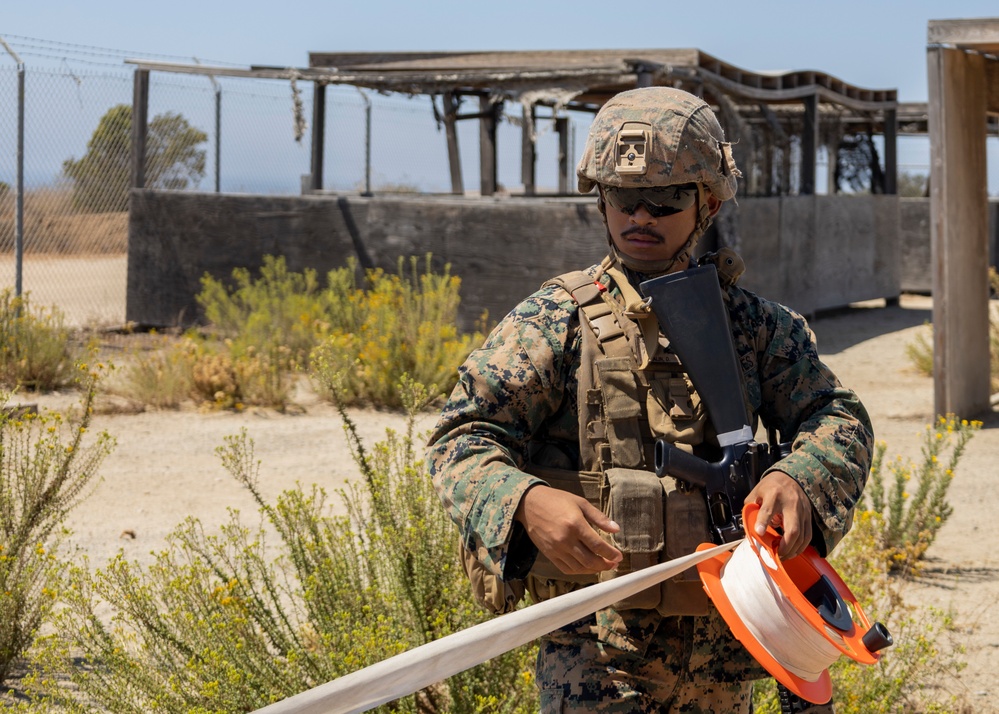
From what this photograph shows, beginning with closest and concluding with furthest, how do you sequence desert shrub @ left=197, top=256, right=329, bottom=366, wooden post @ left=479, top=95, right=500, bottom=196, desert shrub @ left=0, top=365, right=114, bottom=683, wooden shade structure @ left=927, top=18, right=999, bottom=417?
1. desert shrub @ left=0, top=365, right=114, bottom=683
2. wooden shade structure @ left=927, top=18, right=999, bottom=417
3. desert shrub @ left=197, top=256, right=329, bottom=366
4. wooden post @ left=479, top=95, right=500, bottom=196

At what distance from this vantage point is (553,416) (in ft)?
6.96

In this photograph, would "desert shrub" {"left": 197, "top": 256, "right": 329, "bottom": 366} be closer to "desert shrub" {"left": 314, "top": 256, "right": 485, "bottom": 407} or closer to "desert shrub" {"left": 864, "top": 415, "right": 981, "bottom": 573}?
"desert shrub" {"left": 314, "top": 256, "right": 485, "bottom": 407}

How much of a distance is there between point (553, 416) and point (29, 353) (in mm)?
7013

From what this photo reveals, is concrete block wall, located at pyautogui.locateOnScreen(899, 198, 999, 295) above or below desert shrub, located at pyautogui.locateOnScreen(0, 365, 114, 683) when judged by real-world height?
above

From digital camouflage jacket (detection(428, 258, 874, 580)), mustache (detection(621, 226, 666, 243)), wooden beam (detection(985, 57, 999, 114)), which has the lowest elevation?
digital camouflage jacket (detection(428, 258, 874, 580))

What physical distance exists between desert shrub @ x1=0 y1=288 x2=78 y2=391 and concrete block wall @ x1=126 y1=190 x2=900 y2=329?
317cm

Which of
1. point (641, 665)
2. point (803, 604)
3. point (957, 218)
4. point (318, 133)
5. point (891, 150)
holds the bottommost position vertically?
point (641, 665)

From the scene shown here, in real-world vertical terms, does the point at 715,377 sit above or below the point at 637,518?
above

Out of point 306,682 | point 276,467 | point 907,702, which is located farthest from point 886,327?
point 306,682

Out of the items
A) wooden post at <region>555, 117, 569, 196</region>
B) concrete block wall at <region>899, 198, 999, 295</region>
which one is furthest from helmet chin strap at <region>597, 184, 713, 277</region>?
concrete block wall at <region>899, 198, 999, 295</region>

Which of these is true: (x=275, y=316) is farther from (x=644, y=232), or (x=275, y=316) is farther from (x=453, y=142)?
(x=644, y=232)

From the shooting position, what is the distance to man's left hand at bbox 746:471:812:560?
1.88 meters

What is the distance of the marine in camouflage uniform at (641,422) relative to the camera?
1.94 m

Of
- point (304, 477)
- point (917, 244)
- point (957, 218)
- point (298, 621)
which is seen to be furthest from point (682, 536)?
point (917, 244)
